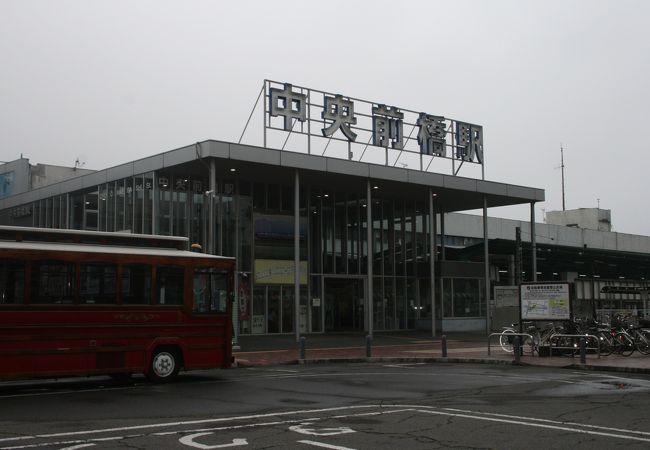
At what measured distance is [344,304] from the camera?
3594cm

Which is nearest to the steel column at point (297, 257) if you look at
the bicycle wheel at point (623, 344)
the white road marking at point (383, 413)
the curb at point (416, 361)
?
the curb at point (416, 361)

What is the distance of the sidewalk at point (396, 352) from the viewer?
20.1 meters

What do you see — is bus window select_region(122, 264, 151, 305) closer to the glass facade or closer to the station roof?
the glass facade

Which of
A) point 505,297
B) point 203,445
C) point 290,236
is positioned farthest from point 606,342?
point 203,445

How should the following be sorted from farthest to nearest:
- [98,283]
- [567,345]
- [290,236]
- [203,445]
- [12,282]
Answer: [290,236], [567,345], [98,283], [12,282], [203,445]

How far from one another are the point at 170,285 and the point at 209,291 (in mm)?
1039

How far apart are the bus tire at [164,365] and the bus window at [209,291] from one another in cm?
115

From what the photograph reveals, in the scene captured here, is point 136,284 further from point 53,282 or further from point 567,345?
point 567,345

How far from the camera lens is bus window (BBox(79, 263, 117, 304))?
1479 centimetres

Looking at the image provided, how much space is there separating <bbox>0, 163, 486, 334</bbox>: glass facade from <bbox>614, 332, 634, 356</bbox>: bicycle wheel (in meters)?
11.9

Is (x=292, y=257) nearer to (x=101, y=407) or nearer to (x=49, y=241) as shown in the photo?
(x=49, y=241)

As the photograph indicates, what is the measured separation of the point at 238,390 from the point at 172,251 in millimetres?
3841

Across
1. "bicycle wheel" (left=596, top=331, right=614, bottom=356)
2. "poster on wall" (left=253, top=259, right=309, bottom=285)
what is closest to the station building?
"poster on wall" (left=253, top=259, right=309, bottom=285)

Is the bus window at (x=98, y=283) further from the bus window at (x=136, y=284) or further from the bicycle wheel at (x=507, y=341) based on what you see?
the bicycle wheel at (x=507, y=341)
